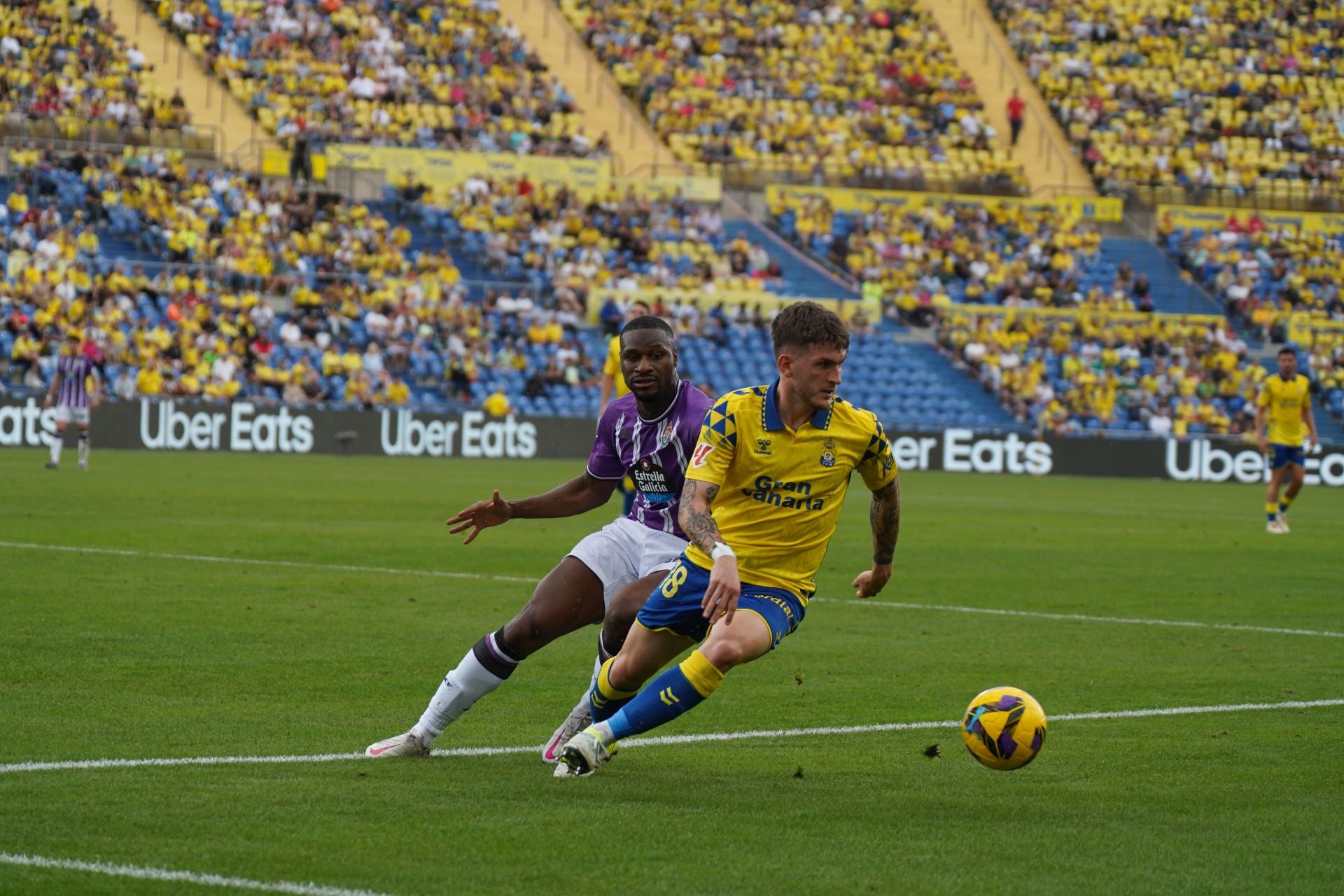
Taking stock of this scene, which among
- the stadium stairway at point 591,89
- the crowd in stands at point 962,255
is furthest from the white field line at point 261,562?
the stadium stairway at point 591,89

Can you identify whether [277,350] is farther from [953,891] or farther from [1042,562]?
[953,891]

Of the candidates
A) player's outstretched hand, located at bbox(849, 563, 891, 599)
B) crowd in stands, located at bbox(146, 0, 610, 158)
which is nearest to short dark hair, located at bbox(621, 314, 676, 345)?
player's outstretched hand, located at bbox(849, 563, 891, 599)

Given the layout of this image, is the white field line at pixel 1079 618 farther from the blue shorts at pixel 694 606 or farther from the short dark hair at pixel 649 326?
the blue shorts at pixel 694 606

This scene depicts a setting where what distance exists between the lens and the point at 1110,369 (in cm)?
4412

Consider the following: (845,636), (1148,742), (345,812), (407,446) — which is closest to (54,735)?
(345,812)

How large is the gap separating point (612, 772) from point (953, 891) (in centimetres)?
209

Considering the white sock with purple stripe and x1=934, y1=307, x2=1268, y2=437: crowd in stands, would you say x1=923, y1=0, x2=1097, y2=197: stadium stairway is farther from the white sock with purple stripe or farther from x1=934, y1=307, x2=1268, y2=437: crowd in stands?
the white sock with purple stripe

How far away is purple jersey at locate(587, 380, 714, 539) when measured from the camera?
7.50 m

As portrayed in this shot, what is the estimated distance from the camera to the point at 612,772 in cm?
707

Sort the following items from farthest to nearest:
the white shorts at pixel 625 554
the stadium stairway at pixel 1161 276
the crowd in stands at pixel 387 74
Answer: the stadium stairway at pixel 1161 276, the crowd in stands at pixel 387 74, the white shorts at pixel 625 554

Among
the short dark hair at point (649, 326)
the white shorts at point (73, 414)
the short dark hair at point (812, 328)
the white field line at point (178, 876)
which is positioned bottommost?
the white shorts at point (73, 414)

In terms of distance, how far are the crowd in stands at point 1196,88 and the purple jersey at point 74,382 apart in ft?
101

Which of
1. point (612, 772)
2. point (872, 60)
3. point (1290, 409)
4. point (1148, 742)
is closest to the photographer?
point (612, 772)

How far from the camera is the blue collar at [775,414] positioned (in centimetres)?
675
